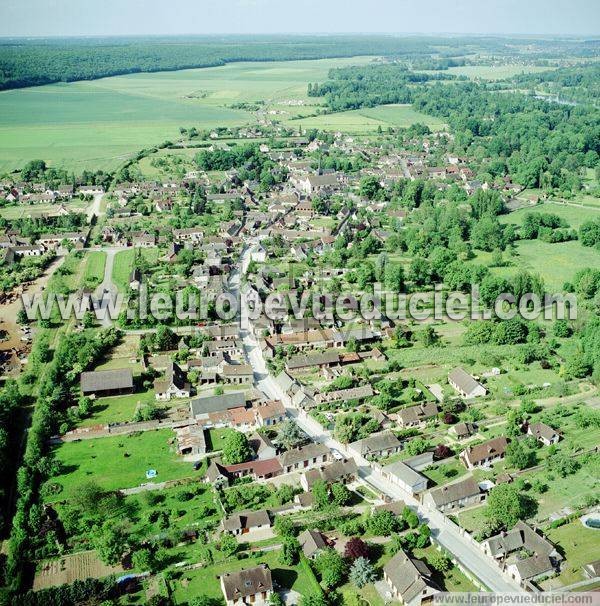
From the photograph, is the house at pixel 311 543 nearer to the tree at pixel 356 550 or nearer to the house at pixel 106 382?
the tree at pixel 356 550

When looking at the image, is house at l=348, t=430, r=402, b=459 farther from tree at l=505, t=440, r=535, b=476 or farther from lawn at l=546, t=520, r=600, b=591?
lawn at l=546, t=520, r=600, b=591

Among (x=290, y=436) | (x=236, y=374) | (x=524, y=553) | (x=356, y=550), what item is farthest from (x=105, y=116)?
(x=524, y=553)

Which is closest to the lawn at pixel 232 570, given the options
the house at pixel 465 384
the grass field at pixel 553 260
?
the house at pixel 465 384

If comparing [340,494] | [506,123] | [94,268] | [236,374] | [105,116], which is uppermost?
[105,116]

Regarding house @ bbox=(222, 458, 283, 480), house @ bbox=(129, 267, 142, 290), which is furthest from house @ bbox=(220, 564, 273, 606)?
house @ bbox=(129, 267, 142, 290)

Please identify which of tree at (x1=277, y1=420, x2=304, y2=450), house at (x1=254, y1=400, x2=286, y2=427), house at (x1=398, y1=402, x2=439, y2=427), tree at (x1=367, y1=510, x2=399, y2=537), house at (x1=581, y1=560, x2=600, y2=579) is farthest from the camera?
house at (x1=254, y1=400, x2=286, y2=427)

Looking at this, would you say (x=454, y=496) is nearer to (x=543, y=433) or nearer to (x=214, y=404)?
(x=543, y=433)

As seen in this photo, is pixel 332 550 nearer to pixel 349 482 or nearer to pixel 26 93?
pixel 349 482
